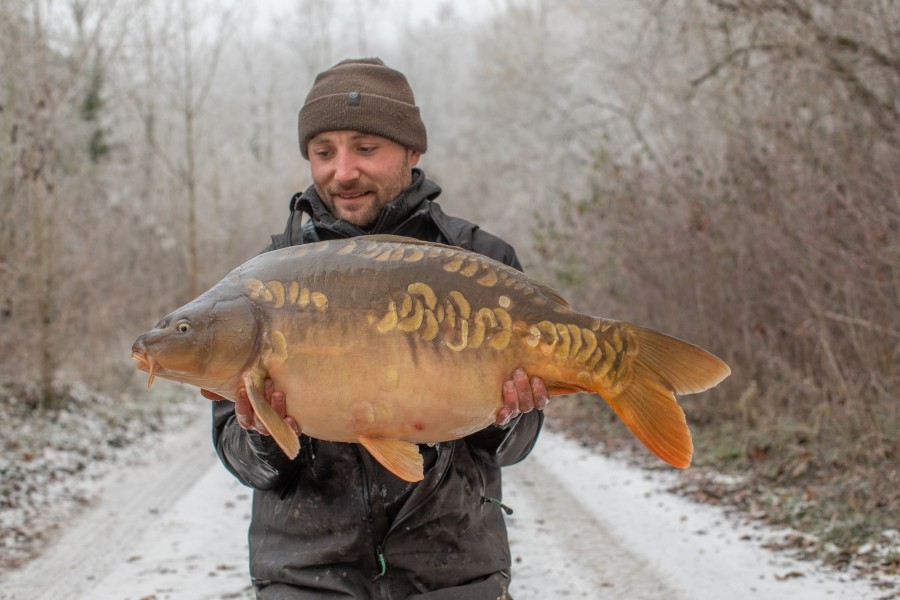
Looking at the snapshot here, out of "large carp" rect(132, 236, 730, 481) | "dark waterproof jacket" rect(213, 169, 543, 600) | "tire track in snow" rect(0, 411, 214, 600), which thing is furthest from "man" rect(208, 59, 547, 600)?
"tire track in snow" rect(0, 411, 214, 600)

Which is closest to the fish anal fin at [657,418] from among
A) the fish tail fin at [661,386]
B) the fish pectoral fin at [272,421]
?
the fish tail fin at [661,386]

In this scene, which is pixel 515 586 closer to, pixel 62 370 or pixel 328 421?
pixel 328 421

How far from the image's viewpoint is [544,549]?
5359 millimetres

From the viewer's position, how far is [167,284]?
1831 centimetres

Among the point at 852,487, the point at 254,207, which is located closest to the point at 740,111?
the point at 852,487

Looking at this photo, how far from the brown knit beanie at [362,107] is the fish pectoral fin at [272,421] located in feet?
3.22

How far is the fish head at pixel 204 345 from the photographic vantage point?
2.16m

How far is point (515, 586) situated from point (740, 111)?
237 inches

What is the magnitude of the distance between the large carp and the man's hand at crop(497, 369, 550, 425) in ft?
0.07

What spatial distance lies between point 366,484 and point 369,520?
99 millimetres

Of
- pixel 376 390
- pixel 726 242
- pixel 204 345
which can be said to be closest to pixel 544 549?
pixel 376 390

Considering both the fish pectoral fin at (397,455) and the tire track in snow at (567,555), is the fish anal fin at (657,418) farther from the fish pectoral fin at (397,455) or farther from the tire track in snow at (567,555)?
the tire track in snow at (567,555)

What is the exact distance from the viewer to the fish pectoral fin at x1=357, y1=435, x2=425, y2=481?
7.12 ft

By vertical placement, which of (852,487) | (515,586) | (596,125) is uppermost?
(596,125)
